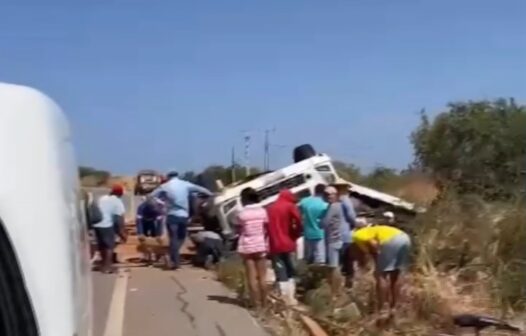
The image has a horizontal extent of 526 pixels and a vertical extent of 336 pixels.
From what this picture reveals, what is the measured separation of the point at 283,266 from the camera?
47.7ft

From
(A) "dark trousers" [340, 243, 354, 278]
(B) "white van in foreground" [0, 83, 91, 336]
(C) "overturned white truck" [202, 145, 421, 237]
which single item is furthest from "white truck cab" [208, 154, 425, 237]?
(B) "white van in foreground" [0, 83, 91, 336]

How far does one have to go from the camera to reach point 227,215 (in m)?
22.1

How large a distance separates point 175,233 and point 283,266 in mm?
4735

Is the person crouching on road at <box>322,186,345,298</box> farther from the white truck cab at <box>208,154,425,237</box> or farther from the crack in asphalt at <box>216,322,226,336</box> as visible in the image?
the white truck cab at <box>208,154,425,237</box>

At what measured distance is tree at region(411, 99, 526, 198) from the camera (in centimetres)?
2347

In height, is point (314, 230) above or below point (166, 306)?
above

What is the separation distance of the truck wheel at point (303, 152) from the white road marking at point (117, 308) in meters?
5.57

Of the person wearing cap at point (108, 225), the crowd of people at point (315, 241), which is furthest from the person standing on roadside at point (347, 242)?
the person wearing cap at point (108, 225)

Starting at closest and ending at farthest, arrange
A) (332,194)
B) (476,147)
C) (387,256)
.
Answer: (387,256)
(332,194)
(476,147)

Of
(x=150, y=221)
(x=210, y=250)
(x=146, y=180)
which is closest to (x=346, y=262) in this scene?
(x=210, y=250)

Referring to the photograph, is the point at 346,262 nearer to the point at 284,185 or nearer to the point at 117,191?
the point at 117,191

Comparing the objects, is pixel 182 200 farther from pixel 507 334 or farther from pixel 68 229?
pixel 68 229

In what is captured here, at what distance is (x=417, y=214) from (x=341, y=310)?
222 inches

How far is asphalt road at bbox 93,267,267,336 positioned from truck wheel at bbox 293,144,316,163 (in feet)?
15.3
